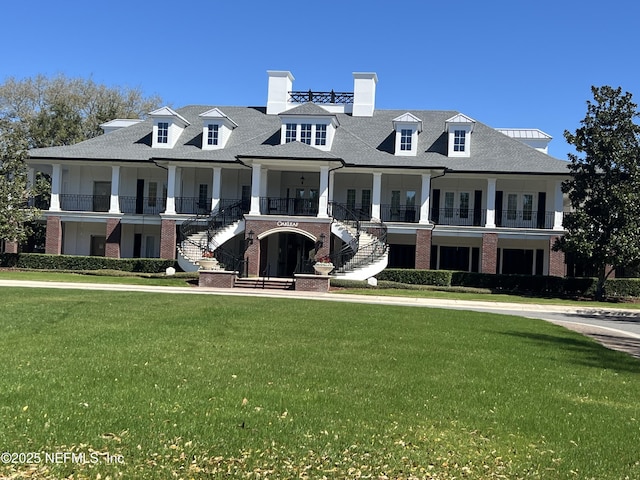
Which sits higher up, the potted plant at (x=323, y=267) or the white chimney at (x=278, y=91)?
the white chimney at (x=278, y=91)

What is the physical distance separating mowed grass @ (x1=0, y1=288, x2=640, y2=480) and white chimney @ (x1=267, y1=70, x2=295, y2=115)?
29984mm

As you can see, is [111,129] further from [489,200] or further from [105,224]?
[489,200]

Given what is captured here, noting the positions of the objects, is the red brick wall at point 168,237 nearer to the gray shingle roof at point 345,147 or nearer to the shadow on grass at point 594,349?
the gray shingle roof at point 345,147

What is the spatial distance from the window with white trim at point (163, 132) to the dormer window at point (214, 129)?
2390mm

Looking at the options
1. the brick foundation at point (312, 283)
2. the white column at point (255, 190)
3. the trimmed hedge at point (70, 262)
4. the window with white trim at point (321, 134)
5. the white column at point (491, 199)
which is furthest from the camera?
the window with white trim at point (321, 134)

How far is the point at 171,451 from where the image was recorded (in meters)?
5.08

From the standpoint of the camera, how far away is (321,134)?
3419 centimetres

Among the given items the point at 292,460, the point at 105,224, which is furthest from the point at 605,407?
the point at 105,224

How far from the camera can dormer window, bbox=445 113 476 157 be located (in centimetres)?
3478

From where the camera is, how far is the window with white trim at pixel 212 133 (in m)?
35.4

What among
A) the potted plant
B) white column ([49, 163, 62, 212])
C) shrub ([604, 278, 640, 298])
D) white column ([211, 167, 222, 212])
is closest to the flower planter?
the potted plant

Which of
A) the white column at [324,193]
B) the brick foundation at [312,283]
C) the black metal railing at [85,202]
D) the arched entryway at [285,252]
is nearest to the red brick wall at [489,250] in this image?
the white column at [324,193]

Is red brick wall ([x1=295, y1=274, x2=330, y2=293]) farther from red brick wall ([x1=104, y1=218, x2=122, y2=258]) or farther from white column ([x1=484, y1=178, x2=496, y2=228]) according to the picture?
red brick wall ([x1=104, y1=218, x2=122, y2=258])

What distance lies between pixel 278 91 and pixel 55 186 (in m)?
15.5
